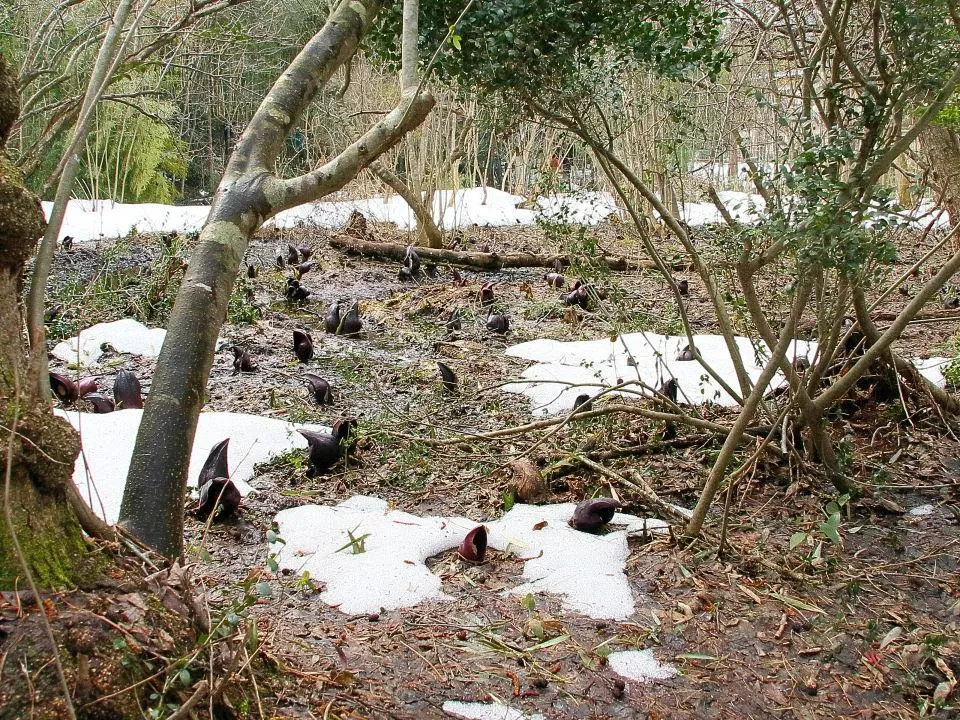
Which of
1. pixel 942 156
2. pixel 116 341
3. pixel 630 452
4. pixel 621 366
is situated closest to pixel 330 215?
pixel 116 341

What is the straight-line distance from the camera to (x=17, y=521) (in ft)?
4.30

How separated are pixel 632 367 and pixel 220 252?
3075 millimetres

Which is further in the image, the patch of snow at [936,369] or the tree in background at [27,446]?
the patch of snow at [936,369]

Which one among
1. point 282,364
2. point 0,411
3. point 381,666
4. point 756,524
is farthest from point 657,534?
point 282,364

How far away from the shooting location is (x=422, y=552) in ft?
8.37

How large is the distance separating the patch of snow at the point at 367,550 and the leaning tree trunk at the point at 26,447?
3.34 ft

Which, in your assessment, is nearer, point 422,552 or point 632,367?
point 422,552

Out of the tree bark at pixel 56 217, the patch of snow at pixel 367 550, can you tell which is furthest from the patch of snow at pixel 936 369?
the tree bark at pixel 56 217

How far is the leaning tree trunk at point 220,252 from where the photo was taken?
178cm

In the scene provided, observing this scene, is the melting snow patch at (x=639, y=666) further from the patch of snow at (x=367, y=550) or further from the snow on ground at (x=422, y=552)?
the patch of snow at (x=367, y=550)

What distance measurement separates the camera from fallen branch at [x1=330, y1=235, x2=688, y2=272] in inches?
303

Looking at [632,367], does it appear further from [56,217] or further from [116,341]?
[56,217]

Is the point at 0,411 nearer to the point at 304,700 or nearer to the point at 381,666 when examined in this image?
the point at 304,700

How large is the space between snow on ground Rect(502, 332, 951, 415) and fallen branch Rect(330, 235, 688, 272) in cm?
255
